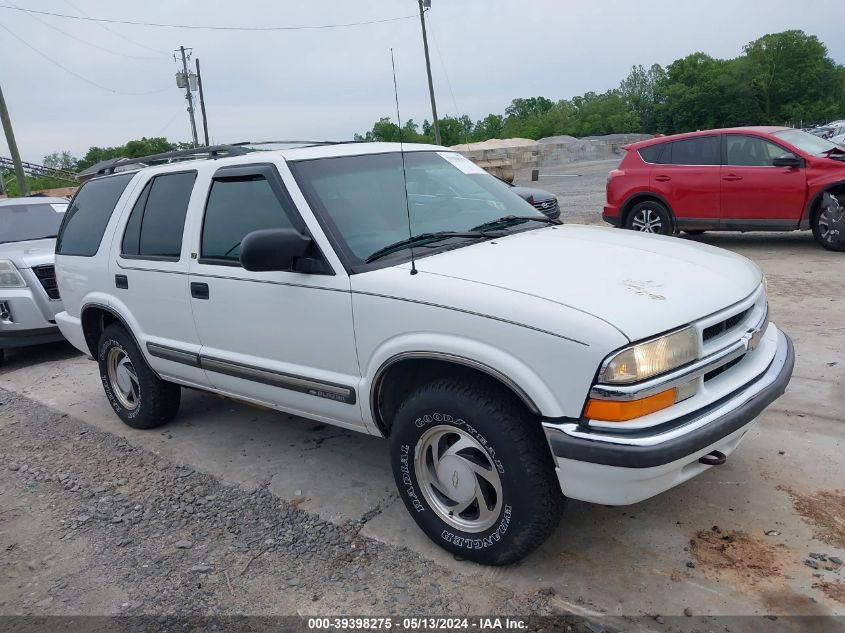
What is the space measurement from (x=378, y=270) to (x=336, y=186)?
0.69 m

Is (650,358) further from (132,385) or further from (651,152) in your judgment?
(651,152)

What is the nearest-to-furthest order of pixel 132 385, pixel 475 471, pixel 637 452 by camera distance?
pixel 637 452, pixel 475 471, pixel 132 385

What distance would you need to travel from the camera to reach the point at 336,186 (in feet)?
12.1

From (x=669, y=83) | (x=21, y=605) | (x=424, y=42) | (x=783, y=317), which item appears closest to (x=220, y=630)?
(x=21, y=605)

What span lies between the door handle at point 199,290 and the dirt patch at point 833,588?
3318 millimetres

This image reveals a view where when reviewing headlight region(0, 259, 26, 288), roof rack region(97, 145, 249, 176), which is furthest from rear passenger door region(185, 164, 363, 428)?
headlight region(0, 259, 26, 288)

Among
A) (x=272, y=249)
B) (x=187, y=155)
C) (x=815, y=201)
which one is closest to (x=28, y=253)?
(x=187, y=155)

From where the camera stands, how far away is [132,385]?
5.16 m

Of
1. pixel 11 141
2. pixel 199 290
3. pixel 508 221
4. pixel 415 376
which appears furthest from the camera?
pixel 11 141

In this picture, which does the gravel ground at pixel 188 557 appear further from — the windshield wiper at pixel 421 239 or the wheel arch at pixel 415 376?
the windshield wiper at pixel 421 239

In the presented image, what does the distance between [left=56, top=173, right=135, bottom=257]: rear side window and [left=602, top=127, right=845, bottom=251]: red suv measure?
7412 millimetres

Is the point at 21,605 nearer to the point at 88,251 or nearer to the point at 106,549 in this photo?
the point at 106,549

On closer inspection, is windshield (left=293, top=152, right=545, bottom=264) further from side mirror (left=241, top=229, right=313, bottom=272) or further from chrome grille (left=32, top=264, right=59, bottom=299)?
chrome grille (left=32, top=264, right=59, bottom=299)

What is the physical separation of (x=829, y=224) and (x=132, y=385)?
8.14 metres
